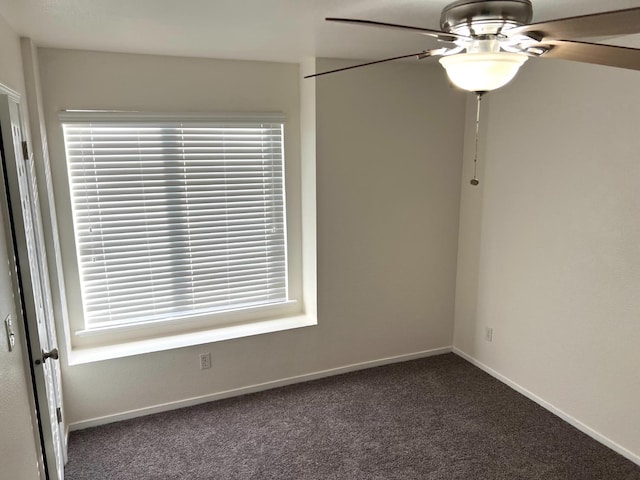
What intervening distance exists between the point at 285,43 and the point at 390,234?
167 cm

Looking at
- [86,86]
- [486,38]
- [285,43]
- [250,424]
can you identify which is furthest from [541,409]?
[86,86]

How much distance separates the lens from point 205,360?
320cm

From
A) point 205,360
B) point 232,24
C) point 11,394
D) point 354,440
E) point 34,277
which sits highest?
point 232,24

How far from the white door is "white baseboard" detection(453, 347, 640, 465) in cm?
303

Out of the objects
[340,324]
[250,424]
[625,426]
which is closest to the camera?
[625,426]

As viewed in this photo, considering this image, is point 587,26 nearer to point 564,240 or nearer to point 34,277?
point 564,240

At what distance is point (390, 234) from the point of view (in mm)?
3600

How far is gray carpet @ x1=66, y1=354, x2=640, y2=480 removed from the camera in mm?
2557

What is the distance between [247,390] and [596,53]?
2.98 metres

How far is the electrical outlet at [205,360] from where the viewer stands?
3.19 metres

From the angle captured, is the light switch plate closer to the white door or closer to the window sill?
the white door

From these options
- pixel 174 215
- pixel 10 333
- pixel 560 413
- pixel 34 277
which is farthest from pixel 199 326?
pixel 560 413

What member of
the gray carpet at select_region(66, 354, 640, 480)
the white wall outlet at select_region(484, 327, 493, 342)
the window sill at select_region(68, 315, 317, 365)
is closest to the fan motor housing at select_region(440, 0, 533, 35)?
the gray carpet at select_region(66, 354, 640, 480)

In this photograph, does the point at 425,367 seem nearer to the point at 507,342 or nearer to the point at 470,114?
the point at 507,342
